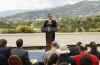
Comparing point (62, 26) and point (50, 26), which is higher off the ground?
point (50, 26)

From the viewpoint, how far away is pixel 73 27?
1614 centimetres

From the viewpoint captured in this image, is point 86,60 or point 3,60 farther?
point 3,60

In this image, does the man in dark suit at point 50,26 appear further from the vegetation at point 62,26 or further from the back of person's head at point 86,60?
the vegetation at point 62,26

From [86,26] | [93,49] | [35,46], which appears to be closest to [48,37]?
[35,46]

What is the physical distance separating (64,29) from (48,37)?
7.06 m

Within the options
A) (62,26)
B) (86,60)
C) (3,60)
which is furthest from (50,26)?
(62,26)

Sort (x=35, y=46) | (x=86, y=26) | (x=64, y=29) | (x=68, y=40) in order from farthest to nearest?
1. (x=86, y=26)
2. (x=64, y=29)
3. (x=68, y=40)
4. (x=35, y=46)

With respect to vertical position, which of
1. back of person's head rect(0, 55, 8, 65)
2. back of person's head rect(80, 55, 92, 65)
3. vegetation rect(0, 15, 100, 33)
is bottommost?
vegetation rect(0, 15, 100, 33)

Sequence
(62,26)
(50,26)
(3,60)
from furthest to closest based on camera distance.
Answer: (62,26) < (50,26) < (3,60)

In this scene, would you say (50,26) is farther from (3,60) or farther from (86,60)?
(86,60)

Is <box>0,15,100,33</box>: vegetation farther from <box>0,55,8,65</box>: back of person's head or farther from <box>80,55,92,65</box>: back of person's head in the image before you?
<box>80,55,92,65</box>: back of person's head

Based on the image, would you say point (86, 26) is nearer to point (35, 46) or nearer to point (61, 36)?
point (61, 36)

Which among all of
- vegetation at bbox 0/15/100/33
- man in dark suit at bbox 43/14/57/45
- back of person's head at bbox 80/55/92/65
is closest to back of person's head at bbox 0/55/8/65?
back of person's head at bbox 80/55/92/65

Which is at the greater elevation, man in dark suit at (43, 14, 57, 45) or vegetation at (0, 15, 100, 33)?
man in dark suit at (43, 14, 57, 45)
